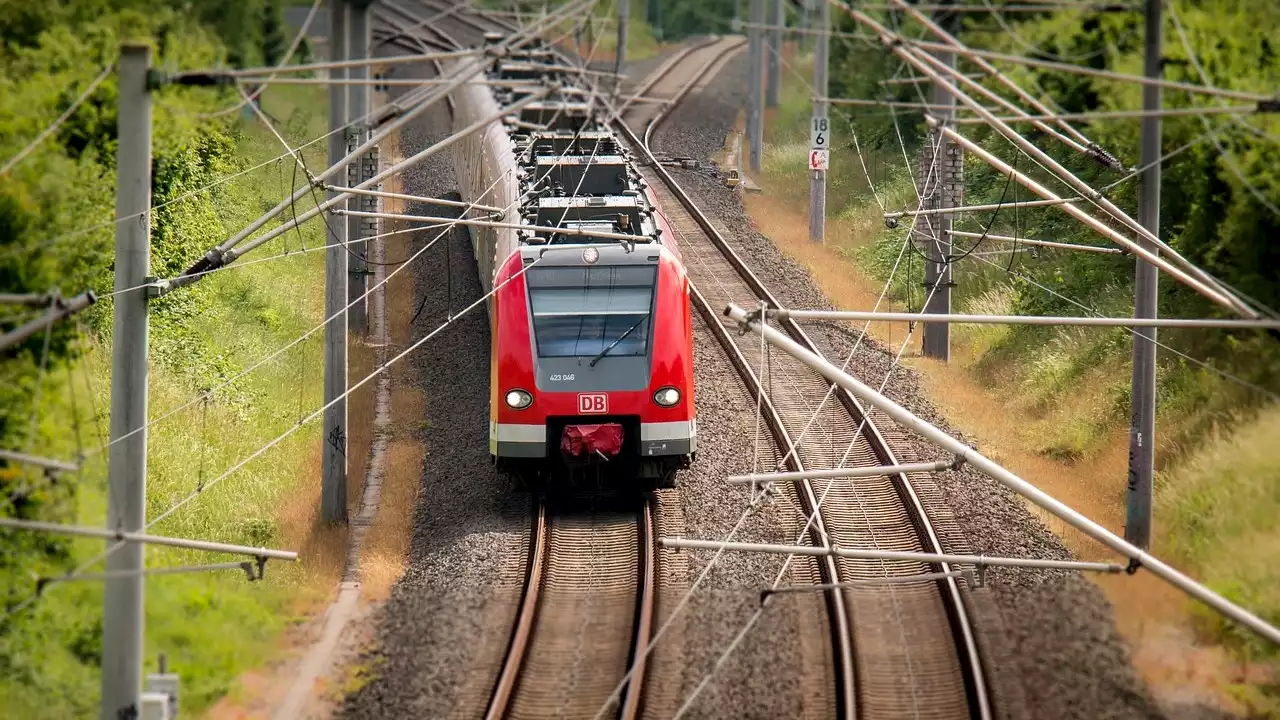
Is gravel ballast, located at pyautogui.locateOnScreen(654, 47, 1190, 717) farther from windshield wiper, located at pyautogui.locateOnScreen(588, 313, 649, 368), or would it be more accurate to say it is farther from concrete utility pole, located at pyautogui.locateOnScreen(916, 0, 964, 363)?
windshield wiper, located at pyautogui.locateOnScreen(588, 313, 649, 368)

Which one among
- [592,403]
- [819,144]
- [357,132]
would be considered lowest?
[592,403]

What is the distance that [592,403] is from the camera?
1650cm

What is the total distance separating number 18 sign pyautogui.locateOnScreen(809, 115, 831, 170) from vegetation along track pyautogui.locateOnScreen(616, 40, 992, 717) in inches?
177

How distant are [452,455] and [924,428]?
1009cm

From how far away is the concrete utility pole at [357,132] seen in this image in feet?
52.9

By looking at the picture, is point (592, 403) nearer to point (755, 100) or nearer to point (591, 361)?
point (591, 361)

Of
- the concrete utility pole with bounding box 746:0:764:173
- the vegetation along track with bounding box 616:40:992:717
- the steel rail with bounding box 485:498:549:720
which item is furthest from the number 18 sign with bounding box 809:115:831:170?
the steel rail with bounding box 485:498:549:720

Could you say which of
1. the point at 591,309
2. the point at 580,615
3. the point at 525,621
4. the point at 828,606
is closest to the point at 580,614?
the point at 580,615

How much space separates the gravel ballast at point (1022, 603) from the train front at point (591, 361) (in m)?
3.50

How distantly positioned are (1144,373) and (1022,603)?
10.0ft

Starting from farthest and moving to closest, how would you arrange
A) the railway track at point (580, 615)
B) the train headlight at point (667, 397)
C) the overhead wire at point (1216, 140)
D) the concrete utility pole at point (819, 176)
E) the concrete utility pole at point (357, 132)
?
the concrete utility pole at point (819, 176), the train headlight at point (667, 397), the concrete utility pole at point (357, 132), the railway track at point (580, 615), the overhead wire at point (1216, 140)

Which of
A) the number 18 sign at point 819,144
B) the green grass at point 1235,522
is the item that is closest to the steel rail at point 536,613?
the green grass at point 1235,522

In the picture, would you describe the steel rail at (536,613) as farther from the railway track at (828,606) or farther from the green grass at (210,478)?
the green grass at (210,478)

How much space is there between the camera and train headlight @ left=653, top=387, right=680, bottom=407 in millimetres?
16625
